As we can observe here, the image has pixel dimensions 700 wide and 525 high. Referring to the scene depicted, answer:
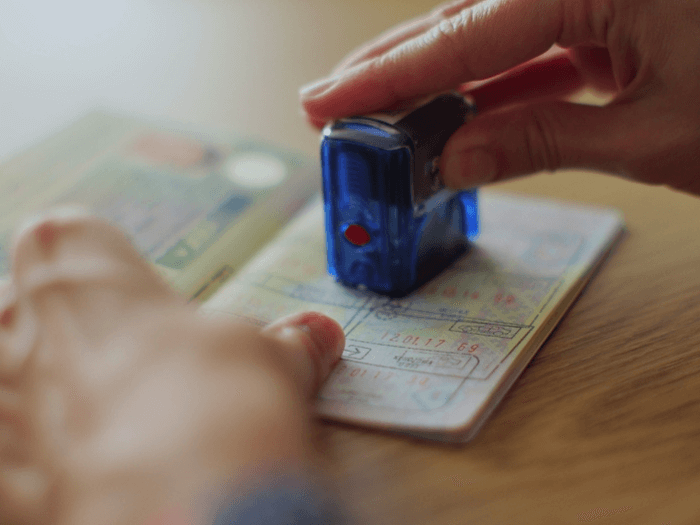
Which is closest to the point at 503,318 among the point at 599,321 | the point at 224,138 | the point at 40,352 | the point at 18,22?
the point at 599,321

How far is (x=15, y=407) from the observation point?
39 centimetres

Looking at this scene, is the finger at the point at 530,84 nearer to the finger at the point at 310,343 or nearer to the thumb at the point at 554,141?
the thumb at the point at 554,141

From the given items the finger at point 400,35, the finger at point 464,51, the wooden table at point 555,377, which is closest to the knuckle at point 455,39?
the finger at point 464,51

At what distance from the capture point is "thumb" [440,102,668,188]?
0.56 meters

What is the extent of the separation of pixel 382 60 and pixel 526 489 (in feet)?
1.18

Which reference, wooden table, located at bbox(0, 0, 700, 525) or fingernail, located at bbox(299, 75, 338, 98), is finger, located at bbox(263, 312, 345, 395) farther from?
fingernail, located at bbox(299, 75, 338, 98)

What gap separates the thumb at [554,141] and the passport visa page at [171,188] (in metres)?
0.23

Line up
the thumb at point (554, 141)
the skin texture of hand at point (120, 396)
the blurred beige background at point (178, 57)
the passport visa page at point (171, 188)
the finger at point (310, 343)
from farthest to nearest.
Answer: the blurred beige background at point (178, 57) → the passport visa page at point (171, 188) → the thumb at point (554, 141) → the finger at point (310, 343) → the skin texture of hand at point (120, 396)

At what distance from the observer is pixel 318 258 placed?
0.66m

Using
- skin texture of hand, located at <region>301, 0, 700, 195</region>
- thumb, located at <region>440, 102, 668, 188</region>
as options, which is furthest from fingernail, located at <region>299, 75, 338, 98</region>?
thumb, located at <region>440, 102, 668, 188</region>

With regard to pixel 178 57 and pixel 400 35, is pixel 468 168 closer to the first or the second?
pixel 400 35

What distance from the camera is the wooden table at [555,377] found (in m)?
0.40

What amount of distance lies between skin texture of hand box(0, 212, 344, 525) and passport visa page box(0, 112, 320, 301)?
20cm

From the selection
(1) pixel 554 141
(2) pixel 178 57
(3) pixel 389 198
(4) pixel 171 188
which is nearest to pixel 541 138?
(1) pixel 554 141
